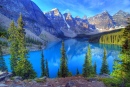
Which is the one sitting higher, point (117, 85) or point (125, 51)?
point (125, 51)

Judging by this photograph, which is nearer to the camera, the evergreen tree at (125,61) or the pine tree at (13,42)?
the evergreen tree at (125,61)

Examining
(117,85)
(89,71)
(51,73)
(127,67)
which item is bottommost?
(51,73)

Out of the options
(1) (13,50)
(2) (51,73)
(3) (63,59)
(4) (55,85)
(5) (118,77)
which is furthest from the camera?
(2) (51,73)

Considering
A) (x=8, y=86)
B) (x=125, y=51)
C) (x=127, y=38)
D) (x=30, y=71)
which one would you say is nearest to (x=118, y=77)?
(x=125, y=51)


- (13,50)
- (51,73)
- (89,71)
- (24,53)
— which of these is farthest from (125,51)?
(51,73)

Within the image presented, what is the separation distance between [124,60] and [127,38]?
278 cm

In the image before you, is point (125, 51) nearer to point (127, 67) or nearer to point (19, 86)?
point (127, 67)

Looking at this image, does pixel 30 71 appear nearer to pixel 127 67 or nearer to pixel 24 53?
pixel 24 53

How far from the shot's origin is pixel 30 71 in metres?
40.3

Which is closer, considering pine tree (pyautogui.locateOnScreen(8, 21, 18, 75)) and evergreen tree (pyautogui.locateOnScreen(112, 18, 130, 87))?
evergreen tree (pyautogui.locateOnScreen(112, 18, 130, 87))

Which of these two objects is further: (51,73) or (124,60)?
(51,73)

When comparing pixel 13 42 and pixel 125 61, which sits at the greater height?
pixel 13 42

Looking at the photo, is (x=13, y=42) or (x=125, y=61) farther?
(x=13, y=42)

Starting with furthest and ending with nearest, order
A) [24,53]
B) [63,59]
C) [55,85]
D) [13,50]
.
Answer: [63,59]
[13,50]
[24,53]
[55,85]
